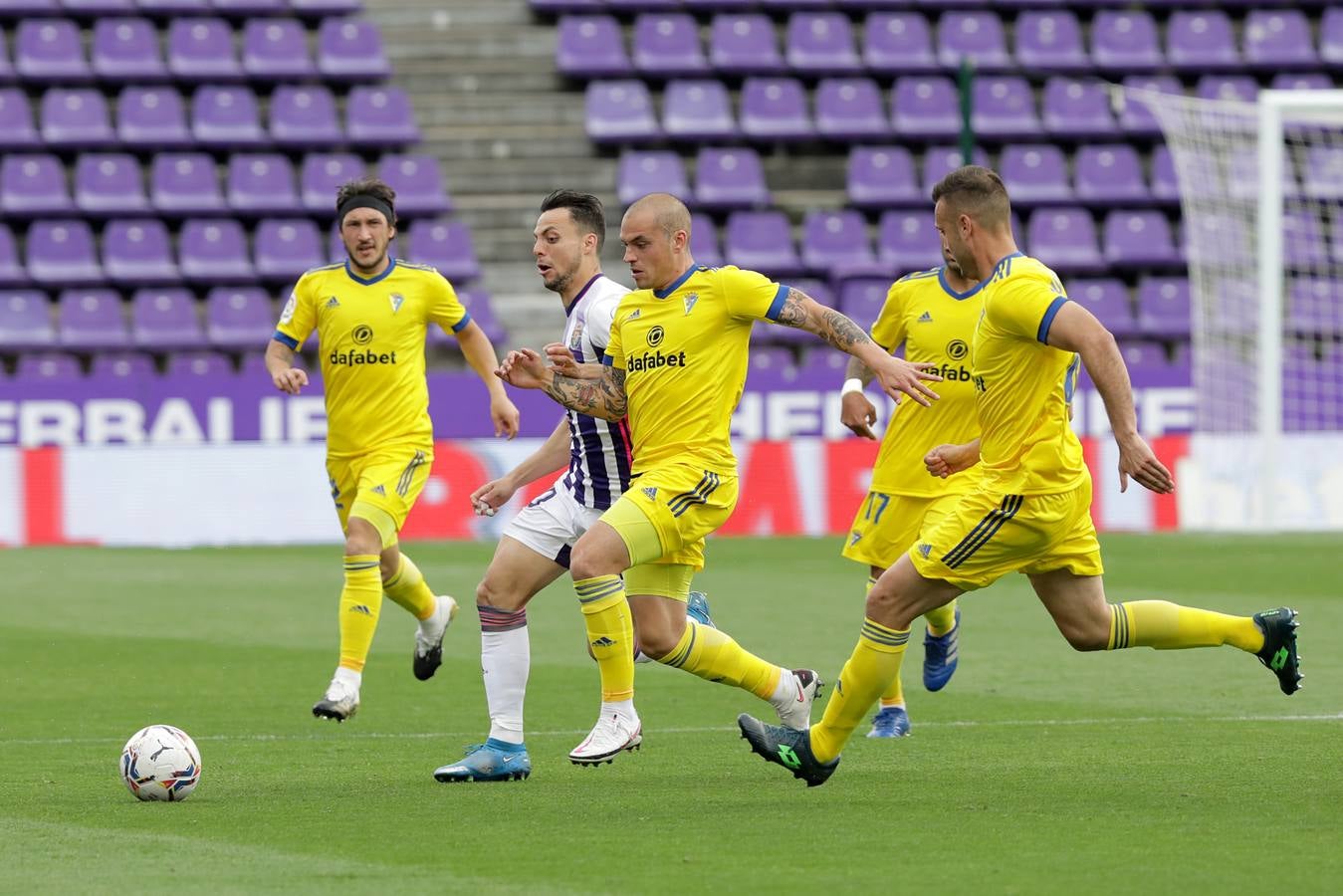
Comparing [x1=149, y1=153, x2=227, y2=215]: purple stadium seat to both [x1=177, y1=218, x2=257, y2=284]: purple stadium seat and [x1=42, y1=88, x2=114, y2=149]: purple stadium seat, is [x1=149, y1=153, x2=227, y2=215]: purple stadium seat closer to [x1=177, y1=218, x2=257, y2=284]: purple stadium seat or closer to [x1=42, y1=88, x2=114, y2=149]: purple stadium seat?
[x1=177, y1=218, x2=257, y2=284]: purple stadium seat

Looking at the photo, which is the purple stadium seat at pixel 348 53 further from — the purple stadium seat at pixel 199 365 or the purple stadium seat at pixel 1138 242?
the purple stadium seat at pixel 1138 242

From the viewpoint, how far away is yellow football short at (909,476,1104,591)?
679 centimetres

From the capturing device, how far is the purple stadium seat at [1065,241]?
24.1m

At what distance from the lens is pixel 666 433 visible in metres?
7.44

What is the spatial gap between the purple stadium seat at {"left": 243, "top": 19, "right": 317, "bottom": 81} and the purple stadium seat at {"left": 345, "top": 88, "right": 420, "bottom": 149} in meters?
0.76

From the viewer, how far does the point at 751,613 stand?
1351 cm

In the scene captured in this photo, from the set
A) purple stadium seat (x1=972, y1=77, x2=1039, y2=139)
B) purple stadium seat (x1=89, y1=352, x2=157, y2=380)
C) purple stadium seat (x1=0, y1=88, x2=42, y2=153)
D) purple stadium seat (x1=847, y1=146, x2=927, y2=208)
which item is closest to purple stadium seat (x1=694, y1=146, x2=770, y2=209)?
purple stadium seat (x1=847, y1=146, x2=927, y2=208)

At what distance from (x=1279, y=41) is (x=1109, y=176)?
10.9 feet

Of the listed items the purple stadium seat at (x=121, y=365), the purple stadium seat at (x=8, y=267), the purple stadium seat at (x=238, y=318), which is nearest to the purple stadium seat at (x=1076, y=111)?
the purple stadium seat at (x=238, y=318)

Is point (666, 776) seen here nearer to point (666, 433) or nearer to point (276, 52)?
point (666, 433)

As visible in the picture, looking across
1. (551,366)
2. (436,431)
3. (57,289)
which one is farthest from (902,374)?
(57,289)

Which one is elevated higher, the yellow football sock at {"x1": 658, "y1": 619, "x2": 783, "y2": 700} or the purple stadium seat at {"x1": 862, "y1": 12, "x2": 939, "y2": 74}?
the purple stadium seat at {"x1": 862, "y1": 12, "x2": 939, "y2": 74}

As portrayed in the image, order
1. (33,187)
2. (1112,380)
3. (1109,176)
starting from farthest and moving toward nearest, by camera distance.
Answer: (1109,176)
(33,187)
(1112,380)

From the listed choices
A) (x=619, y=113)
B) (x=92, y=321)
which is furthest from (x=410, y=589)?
(x=619, y=113)
